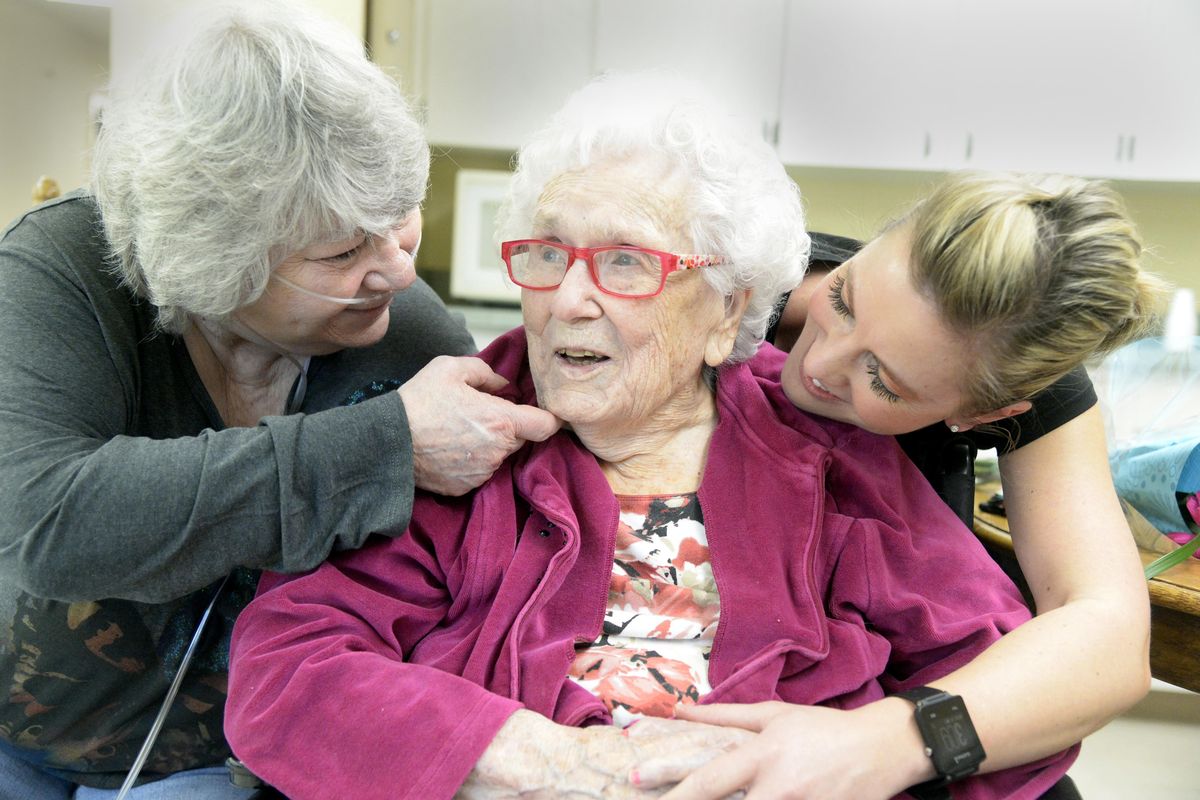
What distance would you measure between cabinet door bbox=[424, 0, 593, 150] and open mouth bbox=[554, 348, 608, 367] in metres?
3.19

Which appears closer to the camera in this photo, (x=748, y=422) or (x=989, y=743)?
(x=989, y=743)

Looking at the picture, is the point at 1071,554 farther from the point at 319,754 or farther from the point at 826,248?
the point at 319,754

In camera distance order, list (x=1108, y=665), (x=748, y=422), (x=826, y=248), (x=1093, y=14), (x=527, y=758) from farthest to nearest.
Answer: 1. (x=1093, y=14)
2. (x=826, y=248)
3. (x=748, y=422)
4. (x=1108, y=665)
5. (x=527, y=758)

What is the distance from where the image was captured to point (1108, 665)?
1.25 m

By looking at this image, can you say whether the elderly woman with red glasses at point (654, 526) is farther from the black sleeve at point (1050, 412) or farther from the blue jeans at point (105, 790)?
the blue jeans at point (105, 790)

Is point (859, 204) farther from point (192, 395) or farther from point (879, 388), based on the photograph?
point (192, 395)

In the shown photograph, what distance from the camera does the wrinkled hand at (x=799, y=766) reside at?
1085mm

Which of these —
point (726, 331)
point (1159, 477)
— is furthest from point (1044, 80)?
point (726, 331)

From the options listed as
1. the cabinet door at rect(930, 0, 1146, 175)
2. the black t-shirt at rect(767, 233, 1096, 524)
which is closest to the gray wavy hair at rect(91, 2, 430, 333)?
the black t-shirt at rect(767, 233, 1096, 524)

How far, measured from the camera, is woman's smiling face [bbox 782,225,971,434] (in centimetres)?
118

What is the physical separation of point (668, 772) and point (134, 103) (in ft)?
3.61

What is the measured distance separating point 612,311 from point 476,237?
3.07 metres

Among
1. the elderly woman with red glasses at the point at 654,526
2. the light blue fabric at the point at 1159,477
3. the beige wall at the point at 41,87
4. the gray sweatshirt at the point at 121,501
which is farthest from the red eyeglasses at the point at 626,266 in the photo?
the beige wall at the point at 41,87

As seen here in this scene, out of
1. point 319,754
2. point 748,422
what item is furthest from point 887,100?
point 319,754
